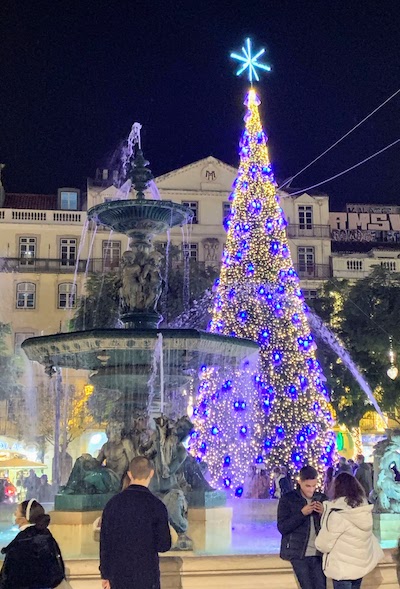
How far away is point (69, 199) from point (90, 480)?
128 ft

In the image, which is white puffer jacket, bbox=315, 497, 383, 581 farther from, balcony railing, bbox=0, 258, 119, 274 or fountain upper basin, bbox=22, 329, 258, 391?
balcony railing, bbox=0, 258, 119, 274

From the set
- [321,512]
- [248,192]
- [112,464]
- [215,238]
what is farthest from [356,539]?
[215,238]

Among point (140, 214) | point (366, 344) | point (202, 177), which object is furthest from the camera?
point (202, 177)

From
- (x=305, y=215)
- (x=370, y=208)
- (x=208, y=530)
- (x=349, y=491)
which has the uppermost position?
(x=370, y=208)

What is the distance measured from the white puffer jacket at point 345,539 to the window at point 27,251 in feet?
133

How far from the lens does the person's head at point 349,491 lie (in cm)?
571

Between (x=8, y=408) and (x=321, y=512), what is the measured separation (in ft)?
111

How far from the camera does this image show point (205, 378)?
23188mm

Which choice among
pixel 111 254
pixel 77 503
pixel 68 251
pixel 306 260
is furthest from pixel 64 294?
pixel 77 503

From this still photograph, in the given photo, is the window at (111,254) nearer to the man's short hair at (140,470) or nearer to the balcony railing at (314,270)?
the balcony railing at (314,270)

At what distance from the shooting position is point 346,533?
5.73 metres

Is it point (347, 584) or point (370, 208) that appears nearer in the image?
point (347, 584)

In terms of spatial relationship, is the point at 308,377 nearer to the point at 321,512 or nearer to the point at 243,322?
the point at 243,322

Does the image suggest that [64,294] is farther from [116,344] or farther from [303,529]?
[303,529]
